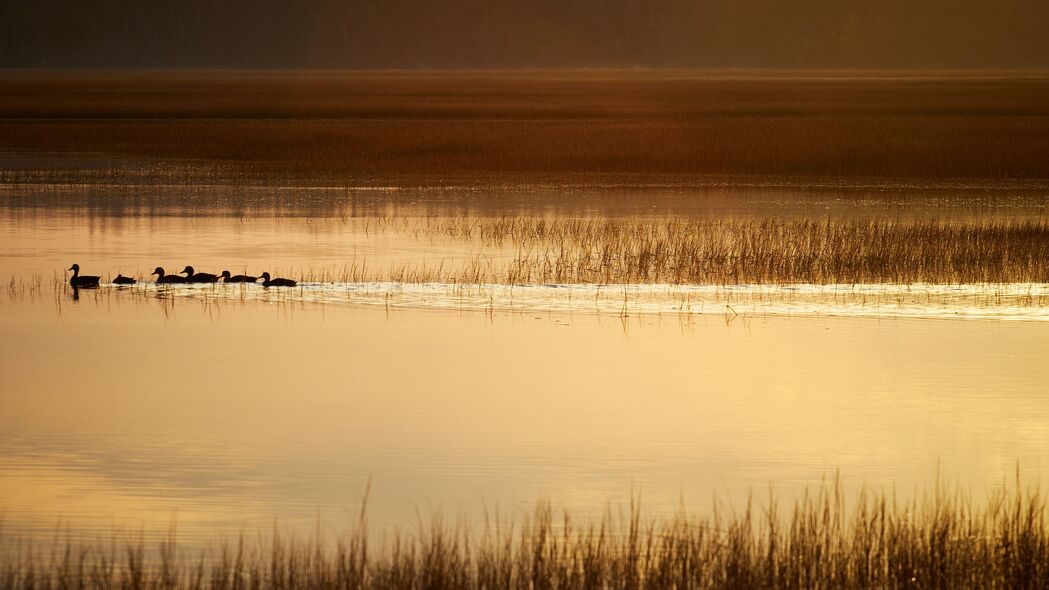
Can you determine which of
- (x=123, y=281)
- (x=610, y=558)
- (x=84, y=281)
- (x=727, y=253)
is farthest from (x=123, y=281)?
(x=610, y=558)

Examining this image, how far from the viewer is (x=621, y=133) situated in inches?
2253

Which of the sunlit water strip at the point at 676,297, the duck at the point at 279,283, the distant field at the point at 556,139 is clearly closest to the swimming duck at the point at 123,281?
the sunlit water strip at the point at 676,297

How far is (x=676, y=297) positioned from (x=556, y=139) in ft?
114

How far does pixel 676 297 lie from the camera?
782 inches

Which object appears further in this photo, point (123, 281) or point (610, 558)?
point (123, 281)

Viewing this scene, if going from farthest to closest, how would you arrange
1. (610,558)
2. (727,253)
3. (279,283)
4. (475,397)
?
(727,253) < (279,283) < (475,397) < (610,558)

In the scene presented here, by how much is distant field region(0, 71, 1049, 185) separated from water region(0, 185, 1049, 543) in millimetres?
20168

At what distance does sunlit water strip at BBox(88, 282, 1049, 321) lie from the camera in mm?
18844

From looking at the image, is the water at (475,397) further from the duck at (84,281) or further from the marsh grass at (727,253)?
the marsh grass at (727,253)

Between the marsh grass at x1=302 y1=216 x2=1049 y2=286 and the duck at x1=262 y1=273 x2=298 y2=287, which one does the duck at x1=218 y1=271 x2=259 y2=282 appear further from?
the marsh grass at x1=302 y1=216 x2=1049 y2=286

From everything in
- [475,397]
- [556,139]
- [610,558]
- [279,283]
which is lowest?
[610,558]

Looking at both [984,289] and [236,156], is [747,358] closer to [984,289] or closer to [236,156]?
[984,289]

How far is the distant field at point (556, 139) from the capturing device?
4250 centimetres

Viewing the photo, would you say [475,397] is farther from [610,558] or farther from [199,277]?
[199,277]
